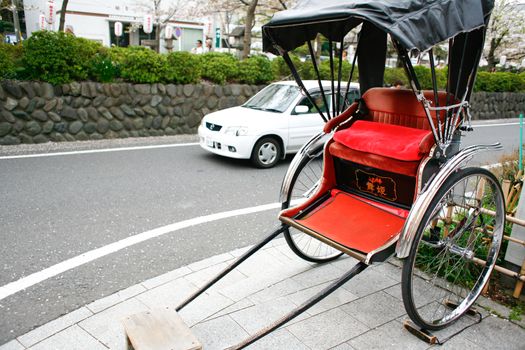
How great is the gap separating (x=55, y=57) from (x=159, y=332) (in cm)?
783

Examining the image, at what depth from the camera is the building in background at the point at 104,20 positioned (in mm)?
24219

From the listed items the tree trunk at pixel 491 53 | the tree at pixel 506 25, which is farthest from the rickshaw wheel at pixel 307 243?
the tree trunk at pixel 491 53

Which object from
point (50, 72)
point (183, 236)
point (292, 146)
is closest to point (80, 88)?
point (50, 72)

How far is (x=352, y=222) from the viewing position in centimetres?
321

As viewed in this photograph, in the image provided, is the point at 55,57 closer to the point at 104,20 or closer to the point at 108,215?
the point at 108,215

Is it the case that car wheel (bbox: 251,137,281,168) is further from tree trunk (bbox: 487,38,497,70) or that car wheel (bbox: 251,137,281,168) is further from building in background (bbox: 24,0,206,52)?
tree trunk (bbox: 487,38,497,70)

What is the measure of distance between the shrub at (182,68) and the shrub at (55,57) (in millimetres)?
1867

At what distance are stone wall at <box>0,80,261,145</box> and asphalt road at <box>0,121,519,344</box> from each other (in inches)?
32.0

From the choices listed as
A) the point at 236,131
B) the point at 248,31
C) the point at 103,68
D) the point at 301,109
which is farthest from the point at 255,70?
the point at 236,131

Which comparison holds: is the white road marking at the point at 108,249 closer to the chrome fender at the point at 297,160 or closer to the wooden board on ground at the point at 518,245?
the chrome fender at the point at 297,160

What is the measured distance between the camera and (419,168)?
9.46ft

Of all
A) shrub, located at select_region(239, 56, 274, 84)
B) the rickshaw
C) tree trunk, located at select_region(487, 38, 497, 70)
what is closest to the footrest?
the rickshaw

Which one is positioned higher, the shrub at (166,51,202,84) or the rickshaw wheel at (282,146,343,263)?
the shrub at (166,51,202,84)

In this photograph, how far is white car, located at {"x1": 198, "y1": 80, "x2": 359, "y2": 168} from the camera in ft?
23.9
